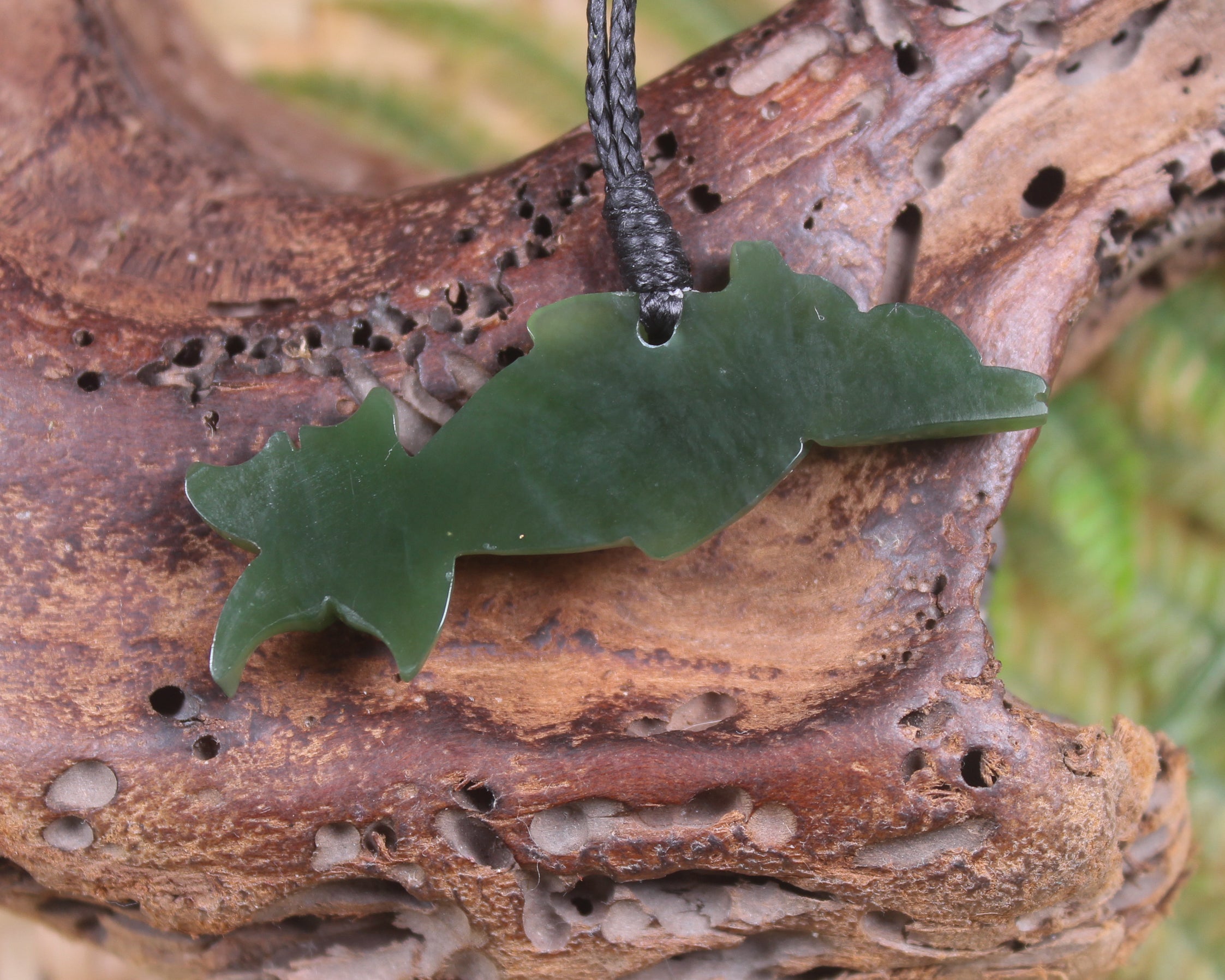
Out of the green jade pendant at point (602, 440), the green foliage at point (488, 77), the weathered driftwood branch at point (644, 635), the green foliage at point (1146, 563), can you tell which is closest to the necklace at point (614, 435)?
the green jade pendant at point (602, 440)

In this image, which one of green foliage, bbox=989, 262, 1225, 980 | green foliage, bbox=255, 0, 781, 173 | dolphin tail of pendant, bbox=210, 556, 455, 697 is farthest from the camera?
green foliage, bbox=255, 0, 781, 173

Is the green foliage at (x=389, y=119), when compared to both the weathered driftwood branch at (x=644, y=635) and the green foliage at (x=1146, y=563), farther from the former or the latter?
the green foliage at (x=1146, y=563)

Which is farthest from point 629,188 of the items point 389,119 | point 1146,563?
point 389,119

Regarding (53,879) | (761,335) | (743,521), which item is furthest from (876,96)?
(53,879)

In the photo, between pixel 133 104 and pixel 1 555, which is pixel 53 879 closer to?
pixel 1 555

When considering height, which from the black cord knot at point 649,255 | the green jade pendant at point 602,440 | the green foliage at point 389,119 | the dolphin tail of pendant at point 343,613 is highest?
the green foliage at point 389,119

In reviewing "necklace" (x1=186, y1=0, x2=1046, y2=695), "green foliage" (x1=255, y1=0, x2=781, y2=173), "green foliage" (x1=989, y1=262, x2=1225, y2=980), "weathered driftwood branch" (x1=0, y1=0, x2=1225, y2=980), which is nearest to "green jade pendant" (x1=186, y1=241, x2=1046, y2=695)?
"necklace" (x1=186, y1=0, x2=1046, y2=695)

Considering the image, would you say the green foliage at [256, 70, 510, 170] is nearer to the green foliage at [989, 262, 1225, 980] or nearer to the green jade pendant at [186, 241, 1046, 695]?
the green foliage at [989, 262, 1225, 980]
